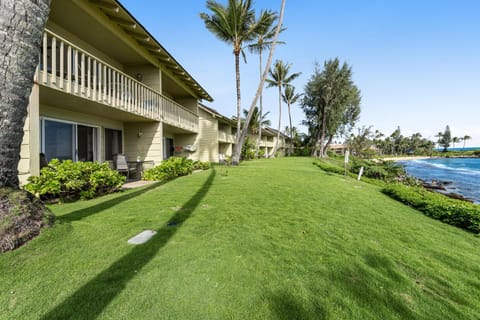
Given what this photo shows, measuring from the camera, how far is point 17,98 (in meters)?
2.56

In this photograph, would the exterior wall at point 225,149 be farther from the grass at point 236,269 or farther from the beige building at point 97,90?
the grass at point 236,269

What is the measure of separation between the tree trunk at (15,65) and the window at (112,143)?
675 cm

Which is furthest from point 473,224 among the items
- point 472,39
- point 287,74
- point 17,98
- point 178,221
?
point 287,74

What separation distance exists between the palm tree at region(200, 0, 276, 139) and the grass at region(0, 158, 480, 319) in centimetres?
1311

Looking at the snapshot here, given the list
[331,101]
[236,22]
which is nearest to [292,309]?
[236,22]

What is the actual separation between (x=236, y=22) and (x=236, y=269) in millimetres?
14626

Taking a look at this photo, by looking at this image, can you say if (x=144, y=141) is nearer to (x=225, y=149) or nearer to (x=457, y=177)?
(x=225, y=149)

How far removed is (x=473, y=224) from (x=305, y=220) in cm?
429

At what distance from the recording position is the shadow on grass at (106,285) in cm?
170

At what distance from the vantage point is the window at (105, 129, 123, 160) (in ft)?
29.2

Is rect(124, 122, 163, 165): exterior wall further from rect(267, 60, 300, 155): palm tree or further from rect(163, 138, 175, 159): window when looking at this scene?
rect(267, 60, 300, 155): palm tree

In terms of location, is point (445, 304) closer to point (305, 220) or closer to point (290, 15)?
point (305, 220)

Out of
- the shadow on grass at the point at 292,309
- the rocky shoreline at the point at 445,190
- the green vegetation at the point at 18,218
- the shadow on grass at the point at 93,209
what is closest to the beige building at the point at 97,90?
the shadow on grass at the point at 93,209

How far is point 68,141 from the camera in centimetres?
702
